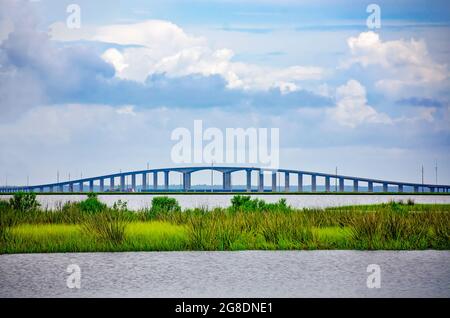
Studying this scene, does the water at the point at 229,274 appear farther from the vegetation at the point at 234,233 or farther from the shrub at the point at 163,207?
the shrub at the point at 163,207

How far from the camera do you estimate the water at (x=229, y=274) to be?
599 inches

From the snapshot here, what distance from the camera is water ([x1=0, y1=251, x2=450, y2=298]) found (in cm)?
1522

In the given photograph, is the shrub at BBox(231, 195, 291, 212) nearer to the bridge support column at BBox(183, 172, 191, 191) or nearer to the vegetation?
the vegetation

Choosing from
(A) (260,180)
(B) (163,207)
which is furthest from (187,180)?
(B) (163,207)

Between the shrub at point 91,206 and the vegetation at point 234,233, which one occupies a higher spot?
the shrub at point 91,206

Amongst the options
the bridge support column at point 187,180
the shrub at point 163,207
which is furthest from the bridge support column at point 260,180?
the shrub at point 163,207

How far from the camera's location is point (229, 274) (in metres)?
17.4
